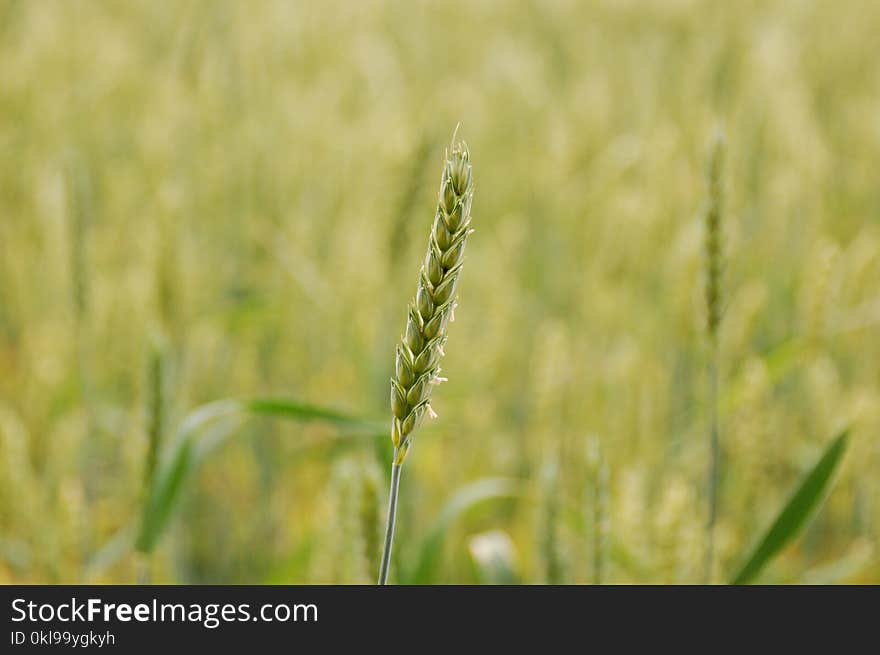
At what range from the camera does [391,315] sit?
130cm

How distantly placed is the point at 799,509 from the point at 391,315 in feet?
Answer: 2.30

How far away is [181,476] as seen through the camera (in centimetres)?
82

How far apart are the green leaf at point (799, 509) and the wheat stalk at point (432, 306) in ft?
1.34

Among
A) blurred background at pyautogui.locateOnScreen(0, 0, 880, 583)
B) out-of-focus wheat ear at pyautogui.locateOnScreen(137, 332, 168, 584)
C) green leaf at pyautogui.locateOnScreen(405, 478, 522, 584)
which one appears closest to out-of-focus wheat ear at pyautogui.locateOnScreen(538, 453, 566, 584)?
blurred background at pyautogui.locateOnScreen(0, 0, 880, 583)

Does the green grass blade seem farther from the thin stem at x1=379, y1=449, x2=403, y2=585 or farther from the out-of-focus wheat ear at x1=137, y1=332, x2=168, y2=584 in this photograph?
the thin stem at x1=379, y1=449, x2=403, y2=585

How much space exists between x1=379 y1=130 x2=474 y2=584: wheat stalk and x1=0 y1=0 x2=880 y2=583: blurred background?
0.27 m

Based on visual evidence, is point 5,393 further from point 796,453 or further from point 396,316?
point 796,453

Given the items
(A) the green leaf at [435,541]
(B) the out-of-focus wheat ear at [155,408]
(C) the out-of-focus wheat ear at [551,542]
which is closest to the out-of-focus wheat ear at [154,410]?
(B) the out-of-focus wheat ear at [155,408]

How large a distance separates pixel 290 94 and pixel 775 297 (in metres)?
1.26

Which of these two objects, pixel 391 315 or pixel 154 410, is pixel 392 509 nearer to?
pixel 154 410

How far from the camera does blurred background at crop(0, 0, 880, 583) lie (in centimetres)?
107

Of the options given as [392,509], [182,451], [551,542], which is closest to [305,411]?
[182,451]

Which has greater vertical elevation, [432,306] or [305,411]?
[305,411]
